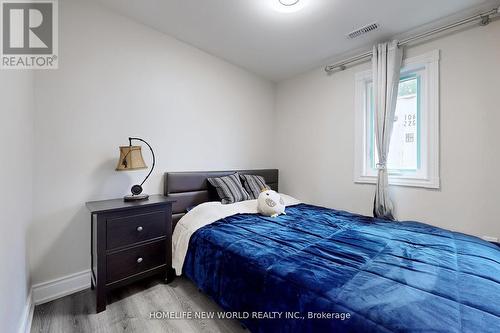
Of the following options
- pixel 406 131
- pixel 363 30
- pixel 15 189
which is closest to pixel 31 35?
pixel 15 189

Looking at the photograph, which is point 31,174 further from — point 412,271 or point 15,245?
point 412,271

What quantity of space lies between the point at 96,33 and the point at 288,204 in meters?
2.69

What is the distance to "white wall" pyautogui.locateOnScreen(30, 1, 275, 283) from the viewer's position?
175 centimetres

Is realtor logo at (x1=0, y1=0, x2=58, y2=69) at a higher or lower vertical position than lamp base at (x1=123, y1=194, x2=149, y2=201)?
higher

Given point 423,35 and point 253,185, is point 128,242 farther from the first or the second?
point 423,35

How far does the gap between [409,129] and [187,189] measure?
2633 millimetres

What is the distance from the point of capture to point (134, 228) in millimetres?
1755

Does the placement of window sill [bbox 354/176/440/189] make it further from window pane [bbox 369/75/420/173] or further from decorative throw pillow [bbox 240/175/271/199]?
decorative throw pillow [bbox 240/175/271/199]

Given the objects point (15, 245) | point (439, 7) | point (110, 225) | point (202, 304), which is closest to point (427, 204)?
point (439, 7)

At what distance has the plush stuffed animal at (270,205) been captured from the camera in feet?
7.52

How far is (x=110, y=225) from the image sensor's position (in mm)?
1629

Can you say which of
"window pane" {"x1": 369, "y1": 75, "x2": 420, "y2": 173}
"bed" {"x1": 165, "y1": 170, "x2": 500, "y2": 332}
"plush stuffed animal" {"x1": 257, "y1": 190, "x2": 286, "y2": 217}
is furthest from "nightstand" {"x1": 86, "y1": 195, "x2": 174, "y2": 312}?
"window pane" {"x1": 369, "y1": 75, "x2": 420, "y2": 173}

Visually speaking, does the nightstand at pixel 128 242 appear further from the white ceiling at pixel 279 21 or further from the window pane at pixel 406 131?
the window pane at pixel 406 131

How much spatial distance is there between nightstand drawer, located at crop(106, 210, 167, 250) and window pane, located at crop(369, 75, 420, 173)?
259cm
